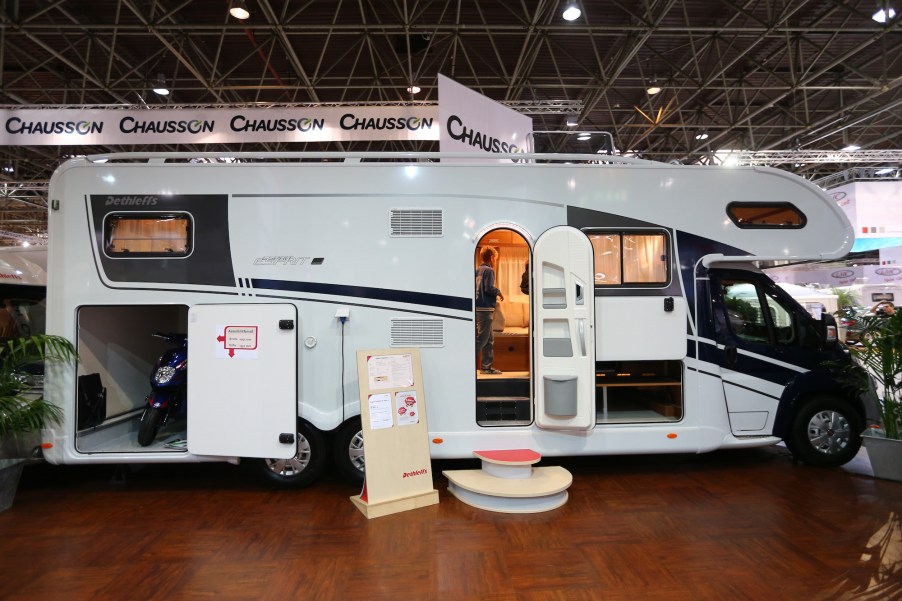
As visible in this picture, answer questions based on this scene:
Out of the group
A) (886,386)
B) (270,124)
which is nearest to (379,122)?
(270,124)

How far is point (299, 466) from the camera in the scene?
4176mm

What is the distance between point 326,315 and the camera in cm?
406

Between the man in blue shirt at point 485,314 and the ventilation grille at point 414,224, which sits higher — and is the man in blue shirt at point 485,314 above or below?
below

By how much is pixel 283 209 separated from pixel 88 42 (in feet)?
25.3

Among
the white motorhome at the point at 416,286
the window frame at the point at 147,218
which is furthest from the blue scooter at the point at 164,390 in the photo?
the window frame at the point at 147,218

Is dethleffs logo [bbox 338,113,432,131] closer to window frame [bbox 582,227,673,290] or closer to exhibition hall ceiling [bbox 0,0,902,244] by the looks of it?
exhibition hall ceiling [bbox 0,0,902,244]

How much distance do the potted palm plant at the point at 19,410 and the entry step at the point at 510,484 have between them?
3.16m

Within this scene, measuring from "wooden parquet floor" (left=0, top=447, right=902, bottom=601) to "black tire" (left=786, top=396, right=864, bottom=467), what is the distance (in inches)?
6.6

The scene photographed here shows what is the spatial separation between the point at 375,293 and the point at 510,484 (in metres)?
1.85

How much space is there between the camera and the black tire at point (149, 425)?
169 inches

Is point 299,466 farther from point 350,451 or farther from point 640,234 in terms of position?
point 640,234

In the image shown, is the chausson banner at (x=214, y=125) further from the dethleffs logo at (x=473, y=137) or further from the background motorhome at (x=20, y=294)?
the background motorhome at (x=20, y=294)

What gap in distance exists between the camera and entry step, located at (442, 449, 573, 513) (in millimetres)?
3840

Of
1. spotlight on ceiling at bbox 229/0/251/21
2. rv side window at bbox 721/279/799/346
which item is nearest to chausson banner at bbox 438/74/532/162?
rv side window at bbox 721/279/799/346
